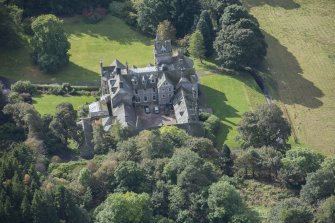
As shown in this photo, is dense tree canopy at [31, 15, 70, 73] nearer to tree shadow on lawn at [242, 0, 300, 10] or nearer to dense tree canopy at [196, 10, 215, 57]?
dense tree canopy at [196, 10, 215, 57]

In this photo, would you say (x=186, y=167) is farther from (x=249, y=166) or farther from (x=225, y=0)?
(x=225, y=0)

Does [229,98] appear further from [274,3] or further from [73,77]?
[274,3]

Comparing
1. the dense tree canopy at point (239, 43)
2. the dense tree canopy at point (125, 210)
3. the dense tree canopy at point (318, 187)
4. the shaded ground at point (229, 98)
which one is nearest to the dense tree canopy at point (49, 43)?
the shaded ground at point (229, 98)

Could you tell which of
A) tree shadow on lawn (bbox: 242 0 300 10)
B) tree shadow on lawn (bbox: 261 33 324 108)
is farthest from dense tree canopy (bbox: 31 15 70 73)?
tree shadow on lawn (bbox: 242 0 300 10)

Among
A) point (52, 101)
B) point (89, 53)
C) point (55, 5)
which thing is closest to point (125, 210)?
point (52, 101)

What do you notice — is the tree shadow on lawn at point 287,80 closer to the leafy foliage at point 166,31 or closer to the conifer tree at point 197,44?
the conifer tree at point 197,44

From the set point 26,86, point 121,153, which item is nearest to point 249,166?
point 121,153
